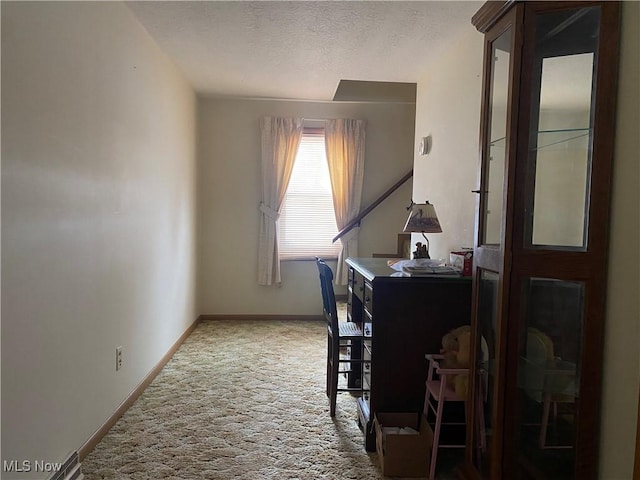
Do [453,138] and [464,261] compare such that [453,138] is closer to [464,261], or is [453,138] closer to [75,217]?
[464,261]

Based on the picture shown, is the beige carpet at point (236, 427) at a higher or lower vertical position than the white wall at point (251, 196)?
lower

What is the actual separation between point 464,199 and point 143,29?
7.26ft

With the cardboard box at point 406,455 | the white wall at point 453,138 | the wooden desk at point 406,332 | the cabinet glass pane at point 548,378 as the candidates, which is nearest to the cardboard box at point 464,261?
the wooden desk at point 406,332

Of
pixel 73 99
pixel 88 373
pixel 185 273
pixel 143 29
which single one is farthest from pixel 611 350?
pixel 185 273

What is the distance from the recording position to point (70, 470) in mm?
1792

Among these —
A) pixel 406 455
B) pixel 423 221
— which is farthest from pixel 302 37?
pixel 406 455

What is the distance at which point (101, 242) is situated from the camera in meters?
2.11

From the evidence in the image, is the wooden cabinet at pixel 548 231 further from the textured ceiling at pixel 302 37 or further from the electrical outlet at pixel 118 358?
the electrical outlet at pixel 118 358

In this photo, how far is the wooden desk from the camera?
2.10m

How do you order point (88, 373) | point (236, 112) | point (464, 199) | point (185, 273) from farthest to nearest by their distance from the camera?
1. point (236, 112)
2. point (185, 273)
3. point (464, 199)
4. point (88, 373)

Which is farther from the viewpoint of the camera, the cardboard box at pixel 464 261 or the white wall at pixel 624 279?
the cardboard box at pixel 464 261

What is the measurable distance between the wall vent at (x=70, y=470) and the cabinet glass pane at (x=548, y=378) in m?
1.76

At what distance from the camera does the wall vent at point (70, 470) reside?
1.72 metres

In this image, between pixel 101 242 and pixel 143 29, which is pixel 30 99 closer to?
pixel 101 242
